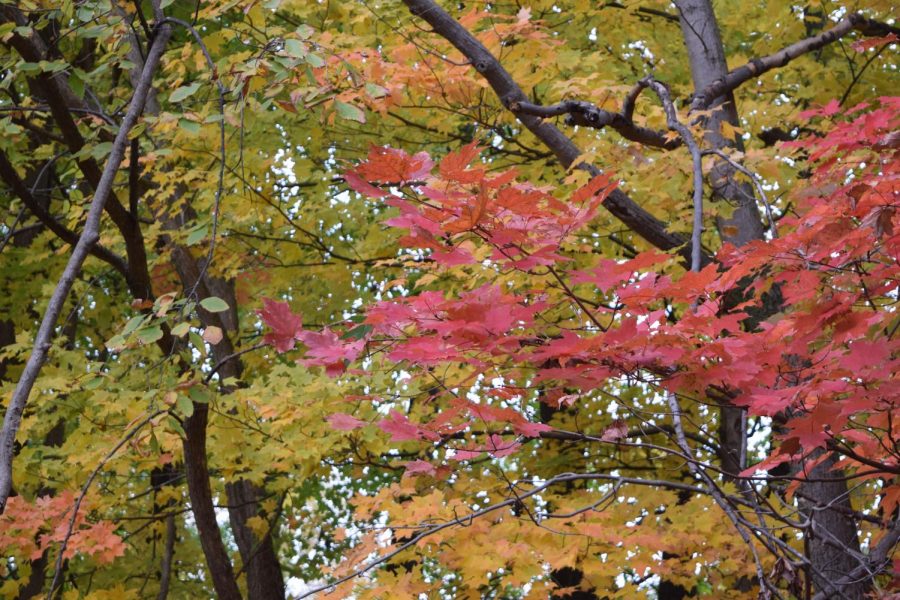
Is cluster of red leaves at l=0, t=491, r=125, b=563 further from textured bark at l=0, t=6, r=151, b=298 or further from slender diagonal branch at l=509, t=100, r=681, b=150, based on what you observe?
slender diagonal branch at l=509, t=100, r=681, b=150

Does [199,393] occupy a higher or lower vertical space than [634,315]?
higher

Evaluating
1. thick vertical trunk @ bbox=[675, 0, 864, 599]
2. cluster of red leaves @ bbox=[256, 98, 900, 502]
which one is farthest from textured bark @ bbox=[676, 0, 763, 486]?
cluster of red leaves @ bbox=[256, 98, 900, 502]

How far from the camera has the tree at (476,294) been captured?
2.42m

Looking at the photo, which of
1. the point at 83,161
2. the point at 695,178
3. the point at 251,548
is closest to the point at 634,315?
the point at 695,178

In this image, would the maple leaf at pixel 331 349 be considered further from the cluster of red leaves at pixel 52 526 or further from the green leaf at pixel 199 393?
the cluster of red leaves at pixel 52 526

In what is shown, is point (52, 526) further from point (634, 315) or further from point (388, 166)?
point (634, 315)

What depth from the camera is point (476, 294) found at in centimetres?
247

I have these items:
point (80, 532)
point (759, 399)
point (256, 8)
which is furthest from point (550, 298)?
point (80, 532)

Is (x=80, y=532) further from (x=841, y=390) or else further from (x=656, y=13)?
(x=656, y=13)

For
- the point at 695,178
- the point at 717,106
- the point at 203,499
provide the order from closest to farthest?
the point at 695,178 → the point at 203,499 → the point at 717,106

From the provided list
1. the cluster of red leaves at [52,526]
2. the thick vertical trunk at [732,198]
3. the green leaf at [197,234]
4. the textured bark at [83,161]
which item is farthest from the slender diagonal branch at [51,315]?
the cluster of red leaves at [52,526]

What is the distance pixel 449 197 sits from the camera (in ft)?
7.52

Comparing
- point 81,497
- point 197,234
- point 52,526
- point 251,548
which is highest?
point 251,548

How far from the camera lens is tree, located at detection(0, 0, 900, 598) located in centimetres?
242
